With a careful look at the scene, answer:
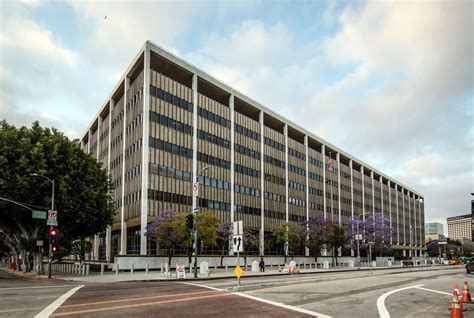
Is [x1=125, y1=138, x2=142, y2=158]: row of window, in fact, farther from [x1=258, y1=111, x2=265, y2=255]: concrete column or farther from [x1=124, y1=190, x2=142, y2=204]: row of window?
[x1=258, y1=111, x2=265, y2=255]: concrete column

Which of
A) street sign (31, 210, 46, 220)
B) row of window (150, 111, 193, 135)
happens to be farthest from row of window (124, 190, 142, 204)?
street sign (31, 210, 46, 220)

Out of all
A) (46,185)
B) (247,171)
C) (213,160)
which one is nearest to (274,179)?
(247,171)

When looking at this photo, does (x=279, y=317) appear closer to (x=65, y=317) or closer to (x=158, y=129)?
(x=65, y=317)

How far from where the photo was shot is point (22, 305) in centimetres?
1566

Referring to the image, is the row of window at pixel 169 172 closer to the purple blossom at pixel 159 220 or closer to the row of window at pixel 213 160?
the row of window at pixel 213 160

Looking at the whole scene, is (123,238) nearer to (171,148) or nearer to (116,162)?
(116,162)

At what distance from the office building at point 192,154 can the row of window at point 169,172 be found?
0.13m

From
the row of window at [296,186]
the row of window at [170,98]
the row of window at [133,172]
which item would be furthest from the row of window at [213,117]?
the row of window at [296,186]

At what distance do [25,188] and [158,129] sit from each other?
2326cm

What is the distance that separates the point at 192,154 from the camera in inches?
2495

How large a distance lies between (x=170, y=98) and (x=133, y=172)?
11.3 metres

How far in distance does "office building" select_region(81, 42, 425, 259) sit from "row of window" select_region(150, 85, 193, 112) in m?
0.13

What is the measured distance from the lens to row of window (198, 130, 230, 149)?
6562 centimetres

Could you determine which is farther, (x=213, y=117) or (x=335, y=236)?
(x=335, y=236)
